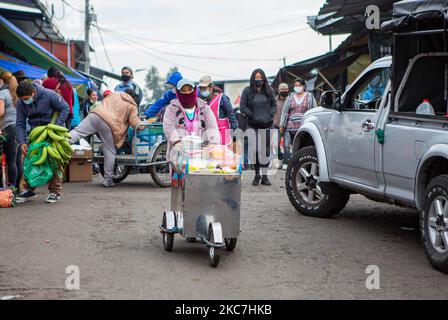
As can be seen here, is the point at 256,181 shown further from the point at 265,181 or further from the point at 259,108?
the point at 259,108

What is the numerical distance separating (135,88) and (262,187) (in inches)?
152

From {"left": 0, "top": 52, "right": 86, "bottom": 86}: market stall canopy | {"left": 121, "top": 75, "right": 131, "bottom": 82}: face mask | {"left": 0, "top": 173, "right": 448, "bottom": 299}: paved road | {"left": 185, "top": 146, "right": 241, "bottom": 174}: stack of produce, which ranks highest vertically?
{"left": 0, "top": 52, "right": 86, "bottom": 86}: market stall canopy

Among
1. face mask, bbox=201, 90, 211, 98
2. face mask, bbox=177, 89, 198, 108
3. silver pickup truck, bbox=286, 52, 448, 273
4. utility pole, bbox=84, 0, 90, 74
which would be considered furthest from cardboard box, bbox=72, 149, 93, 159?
utility pole, bbox=84, 0, 90, 74

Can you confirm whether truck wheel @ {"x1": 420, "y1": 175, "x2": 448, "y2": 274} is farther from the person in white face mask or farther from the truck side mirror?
the person in white face mask

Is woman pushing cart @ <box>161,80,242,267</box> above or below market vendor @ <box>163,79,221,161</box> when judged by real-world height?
below

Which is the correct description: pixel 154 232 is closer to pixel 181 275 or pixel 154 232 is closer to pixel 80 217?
pixel 80 217

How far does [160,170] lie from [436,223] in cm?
803

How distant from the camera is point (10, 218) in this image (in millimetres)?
10000

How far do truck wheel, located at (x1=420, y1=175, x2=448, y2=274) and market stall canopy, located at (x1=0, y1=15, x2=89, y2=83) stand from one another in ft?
45.4

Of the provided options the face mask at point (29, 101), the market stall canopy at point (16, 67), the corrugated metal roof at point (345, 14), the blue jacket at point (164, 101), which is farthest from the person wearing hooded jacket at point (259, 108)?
the market stall canopy at point (16, 67)

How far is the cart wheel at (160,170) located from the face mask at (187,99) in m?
6.01

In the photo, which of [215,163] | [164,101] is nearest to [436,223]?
[215,163]

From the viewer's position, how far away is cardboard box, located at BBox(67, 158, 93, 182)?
15289 mm

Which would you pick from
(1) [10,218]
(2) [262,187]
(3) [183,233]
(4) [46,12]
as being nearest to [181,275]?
(3) [183,233]
